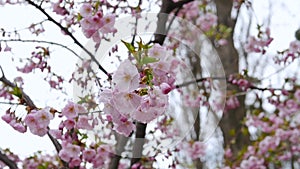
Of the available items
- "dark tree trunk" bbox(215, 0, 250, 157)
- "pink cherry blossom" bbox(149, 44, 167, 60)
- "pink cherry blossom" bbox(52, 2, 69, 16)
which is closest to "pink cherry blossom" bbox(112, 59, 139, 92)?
"pink cherry blossom" bbox(149, 44, 167, 60)

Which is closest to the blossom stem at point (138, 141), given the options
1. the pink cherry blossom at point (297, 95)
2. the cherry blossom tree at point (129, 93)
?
the cherry blossom tree at point (129, 93)

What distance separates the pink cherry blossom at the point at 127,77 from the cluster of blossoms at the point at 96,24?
0.75m

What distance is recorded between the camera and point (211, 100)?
360 centimetres

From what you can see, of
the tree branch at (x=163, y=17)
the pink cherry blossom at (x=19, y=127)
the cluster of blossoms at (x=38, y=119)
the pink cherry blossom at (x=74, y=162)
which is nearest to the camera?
the cluster of blossoms at (x=38, y=119)

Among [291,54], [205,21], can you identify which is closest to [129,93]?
[291,54]

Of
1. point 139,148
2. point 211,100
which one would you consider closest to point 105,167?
point 139,148

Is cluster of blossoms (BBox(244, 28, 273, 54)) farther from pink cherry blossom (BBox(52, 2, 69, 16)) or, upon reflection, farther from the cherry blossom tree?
pink cherry blossom (BBox(52, 2, 69, 16))

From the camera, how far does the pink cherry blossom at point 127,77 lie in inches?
49.0

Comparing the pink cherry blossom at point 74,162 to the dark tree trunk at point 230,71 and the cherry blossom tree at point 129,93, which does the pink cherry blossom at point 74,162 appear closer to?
the cherry blossom tree at point 129,93

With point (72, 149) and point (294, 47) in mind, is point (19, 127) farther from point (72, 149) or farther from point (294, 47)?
point (294, 47)

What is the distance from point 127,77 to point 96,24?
2.59ft

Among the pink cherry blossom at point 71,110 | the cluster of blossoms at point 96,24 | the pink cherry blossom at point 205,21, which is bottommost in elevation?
the pink cherry blossom at point 71,110

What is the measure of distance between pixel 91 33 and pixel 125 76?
812mm

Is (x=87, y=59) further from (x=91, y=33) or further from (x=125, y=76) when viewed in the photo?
(x=125, y=76)
